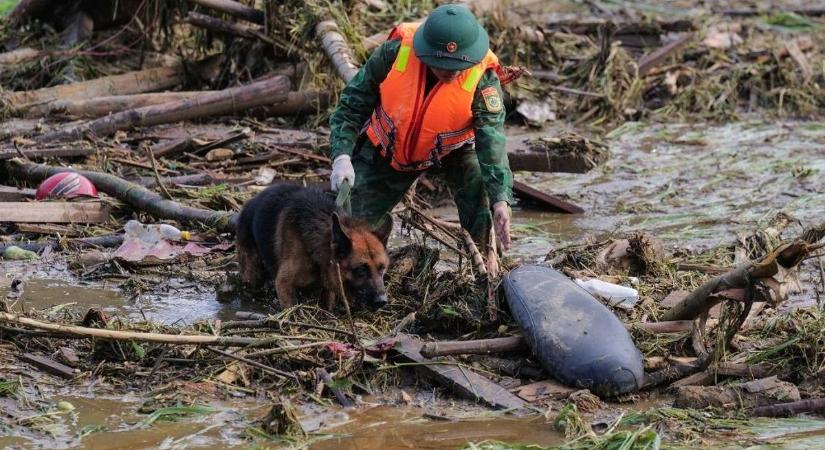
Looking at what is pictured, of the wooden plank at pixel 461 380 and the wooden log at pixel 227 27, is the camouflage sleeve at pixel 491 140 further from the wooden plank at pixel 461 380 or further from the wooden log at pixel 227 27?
the wooden log at pixel 227 27

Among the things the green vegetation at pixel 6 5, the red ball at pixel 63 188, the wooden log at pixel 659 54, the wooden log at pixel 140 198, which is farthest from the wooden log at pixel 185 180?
the green vegetation at pixel 6 5

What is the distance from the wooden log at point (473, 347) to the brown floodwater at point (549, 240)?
0.44 m

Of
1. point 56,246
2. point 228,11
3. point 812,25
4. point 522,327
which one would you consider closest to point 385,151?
point 522,327

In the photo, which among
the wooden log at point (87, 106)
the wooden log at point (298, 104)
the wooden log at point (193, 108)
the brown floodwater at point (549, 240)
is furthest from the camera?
the wooden log at point (298, 104)

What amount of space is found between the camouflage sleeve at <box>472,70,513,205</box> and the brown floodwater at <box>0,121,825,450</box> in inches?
69.8

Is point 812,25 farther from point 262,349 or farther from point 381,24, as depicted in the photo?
point 262,349

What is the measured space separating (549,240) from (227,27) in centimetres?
515

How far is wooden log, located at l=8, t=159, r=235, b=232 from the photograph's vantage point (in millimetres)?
9703

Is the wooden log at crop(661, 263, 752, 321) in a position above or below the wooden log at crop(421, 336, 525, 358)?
above

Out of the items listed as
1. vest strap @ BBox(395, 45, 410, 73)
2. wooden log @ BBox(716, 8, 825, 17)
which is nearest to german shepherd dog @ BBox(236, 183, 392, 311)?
vest strap @ BBox(395, 45, 410, 73)

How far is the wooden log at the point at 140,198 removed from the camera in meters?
9.70

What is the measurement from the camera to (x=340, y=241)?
7.43 m

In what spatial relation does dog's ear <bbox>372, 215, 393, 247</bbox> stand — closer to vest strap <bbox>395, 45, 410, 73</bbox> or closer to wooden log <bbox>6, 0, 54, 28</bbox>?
vest strap <bbox>395, 45, 410, 73</bbox>

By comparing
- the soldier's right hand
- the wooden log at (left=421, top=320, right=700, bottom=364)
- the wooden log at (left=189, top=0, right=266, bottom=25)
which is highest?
the wooden log at (left=189, top=0, right=266, bottom=25)
